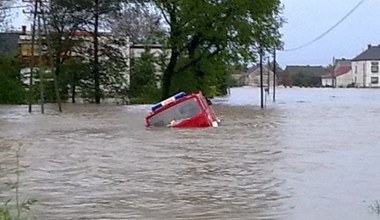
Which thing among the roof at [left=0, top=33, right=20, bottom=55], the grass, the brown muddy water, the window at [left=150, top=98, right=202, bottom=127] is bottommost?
the brown muddy water

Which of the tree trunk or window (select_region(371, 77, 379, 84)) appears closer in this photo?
the tree trunk

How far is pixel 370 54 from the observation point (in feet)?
358

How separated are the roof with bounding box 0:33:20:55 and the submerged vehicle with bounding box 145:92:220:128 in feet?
80.7

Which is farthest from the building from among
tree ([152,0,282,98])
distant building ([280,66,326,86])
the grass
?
the grass

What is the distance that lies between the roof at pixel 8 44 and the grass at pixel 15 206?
35.6 metres

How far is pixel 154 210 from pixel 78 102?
37486mm

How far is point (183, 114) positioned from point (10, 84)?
23.9 metres

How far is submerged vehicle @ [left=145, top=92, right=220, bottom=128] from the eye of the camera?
76.4 ft

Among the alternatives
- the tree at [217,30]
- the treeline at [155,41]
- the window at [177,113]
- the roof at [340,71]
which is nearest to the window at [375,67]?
the roof at [340,71]

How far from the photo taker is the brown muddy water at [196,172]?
9.16 meters

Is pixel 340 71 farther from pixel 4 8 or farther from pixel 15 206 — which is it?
pixel 15 206

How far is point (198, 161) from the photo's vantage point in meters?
14.1

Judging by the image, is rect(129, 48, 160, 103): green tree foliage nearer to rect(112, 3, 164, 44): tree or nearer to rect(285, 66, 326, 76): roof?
rect(112, 3, 164, 44): tree

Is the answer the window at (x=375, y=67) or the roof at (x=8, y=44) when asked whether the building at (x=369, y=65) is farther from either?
the roof at (x=8, y=44)
